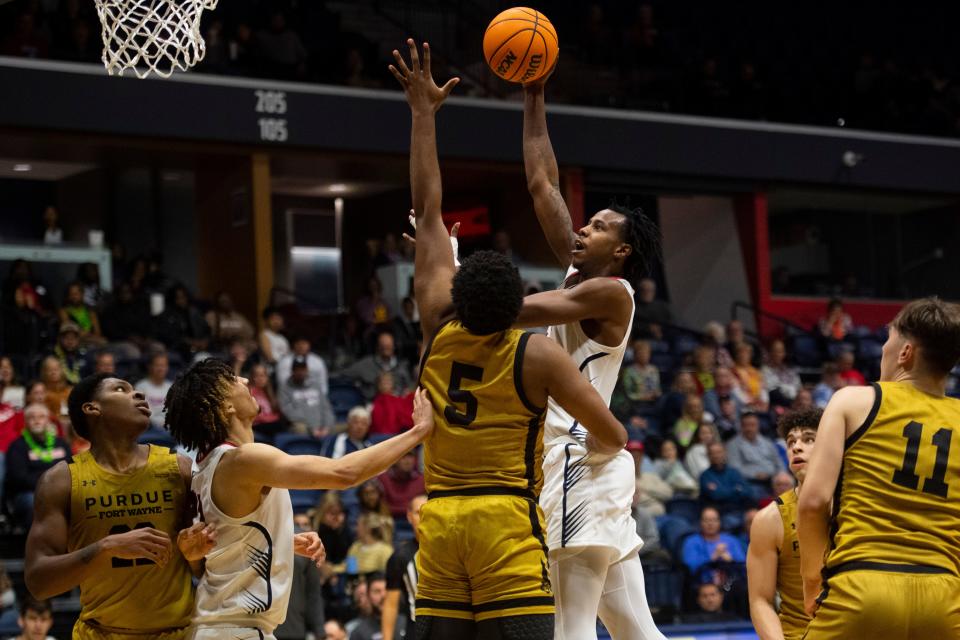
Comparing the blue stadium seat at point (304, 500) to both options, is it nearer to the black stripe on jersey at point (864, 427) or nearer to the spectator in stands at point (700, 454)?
the spectator in stands at point (700, 454)

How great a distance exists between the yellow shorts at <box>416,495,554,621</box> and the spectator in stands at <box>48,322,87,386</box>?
859cm

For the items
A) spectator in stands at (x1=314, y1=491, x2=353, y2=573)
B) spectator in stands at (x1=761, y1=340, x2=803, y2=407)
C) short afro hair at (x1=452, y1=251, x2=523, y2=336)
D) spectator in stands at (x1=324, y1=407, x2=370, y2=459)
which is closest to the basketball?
short afro hair at (x1=452, y1=251, x2=523, y2=336)

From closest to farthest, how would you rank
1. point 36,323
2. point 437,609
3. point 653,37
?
1. point 437,609
2. point 36,323
3. point 653,37

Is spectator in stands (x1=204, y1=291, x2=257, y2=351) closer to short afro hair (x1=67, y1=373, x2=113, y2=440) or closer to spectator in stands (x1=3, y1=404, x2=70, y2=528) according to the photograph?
spectator in stands (x1=3, y1=404, x2=70, y2=528)

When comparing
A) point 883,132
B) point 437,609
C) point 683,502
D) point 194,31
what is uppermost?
point 883,132

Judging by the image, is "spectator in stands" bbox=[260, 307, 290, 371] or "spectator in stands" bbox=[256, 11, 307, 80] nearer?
"spectator in stands" bbox=[260, 307, 290, 371]

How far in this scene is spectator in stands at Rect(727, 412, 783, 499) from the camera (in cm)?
1327

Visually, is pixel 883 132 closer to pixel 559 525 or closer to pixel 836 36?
pixel 836 36

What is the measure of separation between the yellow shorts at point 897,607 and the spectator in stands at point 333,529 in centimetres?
677

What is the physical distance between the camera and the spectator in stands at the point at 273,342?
45.7 ft

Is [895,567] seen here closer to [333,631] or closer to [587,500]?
[587,500]

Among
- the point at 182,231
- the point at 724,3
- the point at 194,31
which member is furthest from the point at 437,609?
the point at 724,3

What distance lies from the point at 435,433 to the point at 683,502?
8.55m

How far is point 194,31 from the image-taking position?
242 inches
